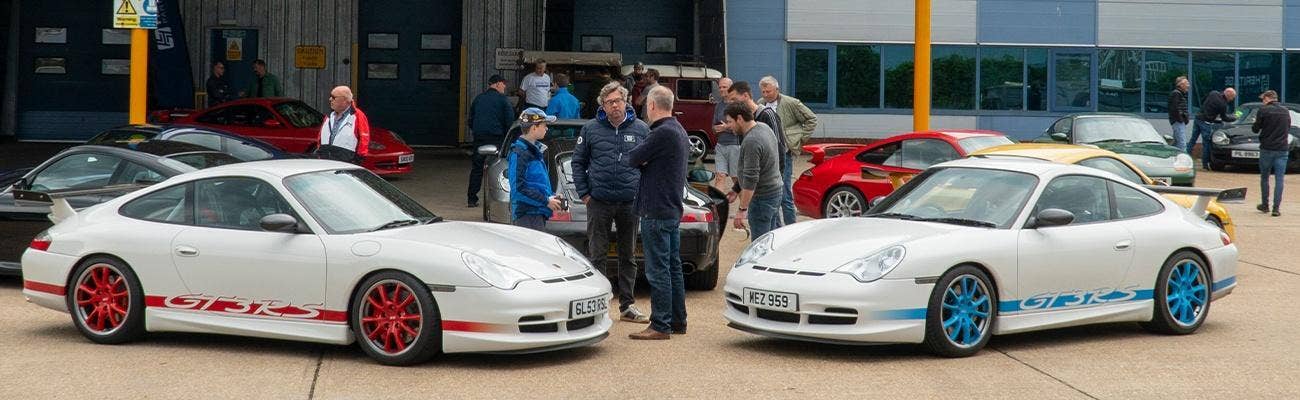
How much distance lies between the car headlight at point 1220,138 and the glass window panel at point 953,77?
592 cm

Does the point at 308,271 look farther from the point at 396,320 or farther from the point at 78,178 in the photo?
the point at 78,178

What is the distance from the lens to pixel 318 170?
347 inches

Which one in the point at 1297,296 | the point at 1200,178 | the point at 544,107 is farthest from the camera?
the point at 1200,178

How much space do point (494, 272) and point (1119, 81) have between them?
25.5m

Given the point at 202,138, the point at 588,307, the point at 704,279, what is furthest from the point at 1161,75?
the point at 588,307

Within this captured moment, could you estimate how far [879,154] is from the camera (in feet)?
54.4

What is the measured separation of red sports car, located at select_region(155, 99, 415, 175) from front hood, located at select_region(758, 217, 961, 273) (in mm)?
12884

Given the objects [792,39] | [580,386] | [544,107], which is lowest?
[580,386]

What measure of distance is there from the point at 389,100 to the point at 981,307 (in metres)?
22.8

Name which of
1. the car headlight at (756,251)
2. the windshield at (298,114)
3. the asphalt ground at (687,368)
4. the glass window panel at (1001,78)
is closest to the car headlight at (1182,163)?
the asphalt ground at (687,368)

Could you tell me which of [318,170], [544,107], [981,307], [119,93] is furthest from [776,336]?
[119,93]

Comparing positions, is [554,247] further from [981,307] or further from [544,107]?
[544,107]

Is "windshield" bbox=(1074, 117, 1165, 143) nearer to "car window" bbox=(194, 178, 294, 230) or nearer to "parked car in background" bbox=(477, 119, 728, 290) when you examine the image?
"parked car in background" bbox=(477, 119, 728, 290)

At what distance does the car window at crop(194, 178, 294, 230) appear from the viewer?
27.4 feet
